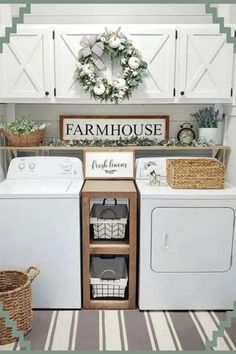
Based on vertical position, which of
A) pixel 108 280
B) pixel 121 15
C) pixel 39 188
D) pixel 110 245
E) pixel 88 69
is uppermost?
pixel 121 15

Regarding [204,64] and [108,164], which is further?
[108,164]

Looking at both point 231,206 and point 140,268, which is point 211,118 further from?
point 140,268

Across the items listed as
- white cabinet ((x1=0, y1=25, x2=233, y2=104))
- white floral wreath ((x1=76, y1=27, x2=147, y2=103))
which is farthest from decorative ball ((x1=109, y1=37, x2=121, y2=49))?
white cabinet ((x1=0, y1=25, x2=233, y2=104))

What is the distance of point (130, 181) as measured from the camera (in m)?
2.72

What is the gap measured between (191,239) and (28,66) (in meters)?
1.70

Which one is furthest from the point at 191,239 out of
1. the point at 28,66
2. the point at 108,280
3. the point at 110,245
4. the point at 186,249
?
the point at 28,66

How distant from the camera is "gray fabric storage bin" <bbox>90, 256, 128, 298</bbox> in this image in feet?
8.02

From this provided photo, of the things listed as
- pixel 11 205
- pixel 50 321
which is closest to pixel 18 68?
pixel 11 205

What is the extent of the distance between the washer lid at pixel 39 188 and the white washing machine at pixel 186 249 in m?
0.49

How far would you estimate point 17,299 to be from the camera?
2014 millimetres

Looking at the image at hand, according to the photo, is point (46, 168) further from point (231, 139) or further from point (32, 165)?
point (231, 139)

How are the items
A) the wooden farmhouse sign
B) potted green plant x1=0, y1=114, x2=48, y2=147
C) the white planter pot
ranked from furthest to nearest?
the wooden farmhouse sign
the white planter pot
potted green plant x1=0, y1=114, x2=48, y2=147

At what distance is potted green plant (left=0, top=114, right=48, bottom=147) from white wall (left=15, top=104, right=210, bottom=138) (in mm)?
194

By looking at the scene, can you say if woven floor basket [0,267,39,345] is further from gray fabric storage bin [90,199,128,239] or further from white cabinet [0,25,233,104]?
white cabinet [0,25,233,104]
